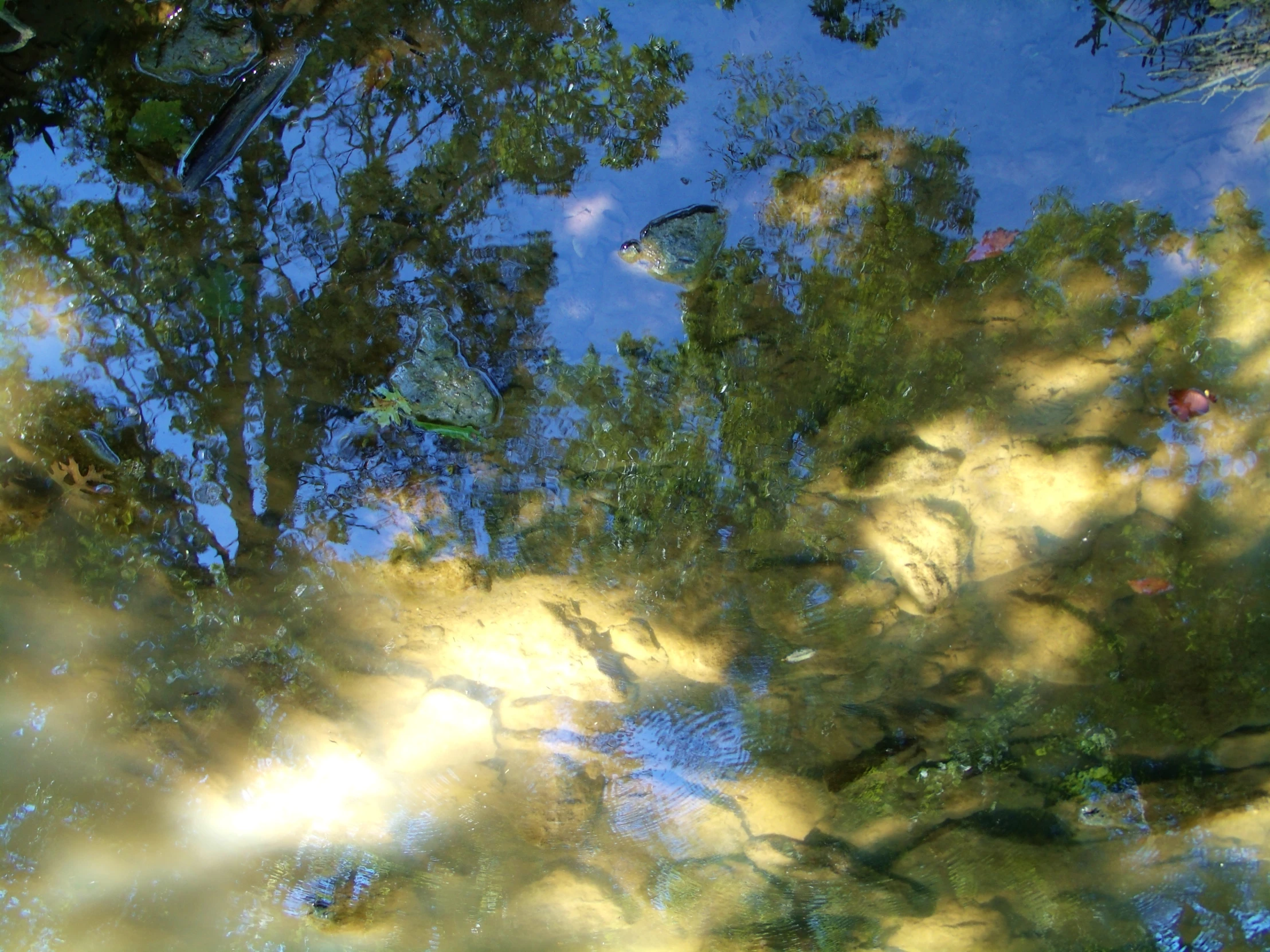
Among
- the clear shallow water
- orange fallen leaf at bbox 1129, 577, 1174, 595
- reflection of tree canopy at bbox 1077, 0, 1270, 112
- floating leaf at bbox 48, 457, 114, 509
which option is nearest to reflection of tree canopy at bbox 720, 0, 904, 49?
the clear shallow water

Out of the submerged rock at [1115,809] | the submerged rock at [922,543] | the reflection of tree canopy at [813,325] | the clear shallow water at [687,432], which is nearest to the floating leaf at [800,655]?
the clear shallow water at [687,432]

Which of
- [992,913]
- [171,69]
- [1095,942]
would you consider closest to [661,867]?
[992,913]

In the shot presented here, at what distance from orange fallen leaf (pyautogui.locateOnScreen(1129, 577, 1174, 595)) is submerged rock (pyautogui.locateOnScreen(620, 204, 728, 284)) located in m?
3.01

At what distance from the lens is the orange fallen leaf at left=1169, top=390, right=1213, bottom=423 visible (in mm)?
3293

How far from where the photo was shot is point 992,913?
4.38m

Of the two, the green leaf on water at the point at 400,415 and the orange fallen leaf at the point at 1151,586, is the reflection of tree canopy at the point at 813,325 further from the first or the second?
the orange fallen leaf at the point at 1151,586

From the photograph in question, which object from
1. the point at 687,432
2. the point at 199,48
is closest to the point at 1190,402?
the point at 687,432

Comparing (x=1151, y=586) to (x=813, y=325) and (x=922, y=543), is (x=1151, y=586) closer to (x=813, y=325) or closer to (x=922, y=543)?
(x=922, y=543)

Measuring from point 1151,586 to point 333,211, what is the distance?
16.7 ft

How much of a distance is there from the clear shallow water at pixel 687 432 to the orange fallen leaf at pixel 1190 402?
19 millimetres

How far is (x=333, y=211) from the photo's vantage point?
352 centimetres

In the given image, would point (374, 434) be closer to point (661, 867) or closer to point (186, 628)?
point (186, 628)

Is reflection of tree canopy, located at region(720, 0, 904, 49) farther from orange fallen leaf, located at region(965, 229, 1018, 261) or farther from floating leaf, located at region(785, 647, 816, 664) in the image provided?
floating leaf, located at region(785, 647, 816, 664)

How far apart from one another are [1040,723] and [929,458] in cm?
190
